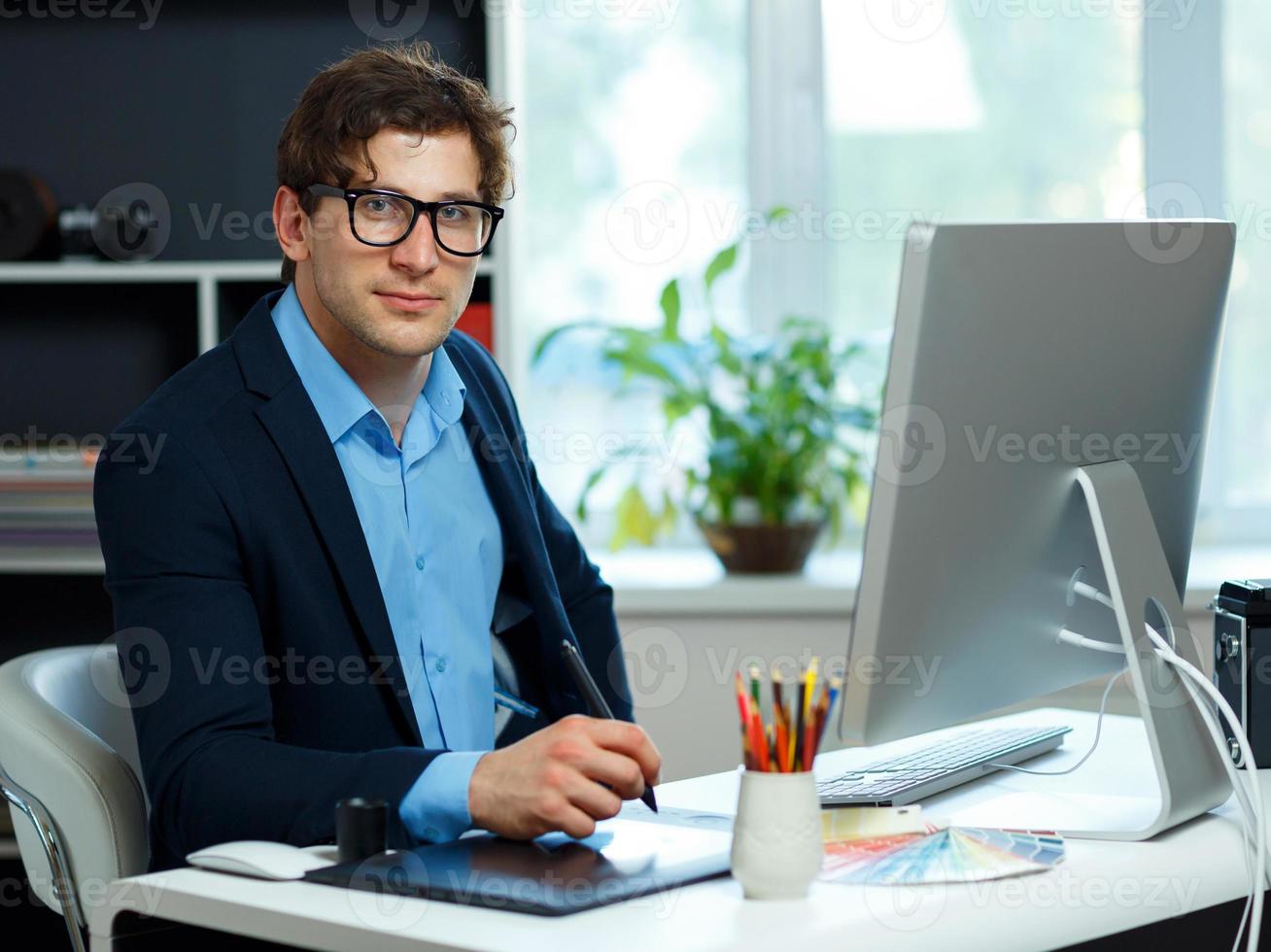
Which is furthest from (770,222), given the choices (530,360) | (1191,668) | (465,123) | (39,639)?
(1191,668)

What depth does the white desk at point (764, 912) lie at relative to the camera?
924 mm

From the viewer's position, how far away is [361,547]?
56.8 inches

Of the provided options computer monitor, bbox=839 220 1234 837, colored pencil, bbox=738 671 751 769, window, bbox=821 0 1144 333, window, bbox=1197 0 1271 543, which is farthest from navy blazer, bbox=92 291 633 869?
window, bbox=1197 0 1271 543

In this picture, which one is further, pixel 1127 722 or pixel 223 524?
pixel 1127 722

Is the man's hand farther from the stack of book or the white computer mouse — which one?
the stack of book

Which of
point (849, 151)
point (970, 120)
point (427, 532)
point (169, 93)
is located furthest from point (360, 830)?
point (970, 120)

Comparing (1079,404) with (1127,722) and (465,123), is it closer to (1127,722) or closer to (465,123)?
(1127,722)

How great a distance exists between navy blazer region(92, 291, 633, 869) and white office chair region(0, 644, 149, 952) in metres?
0.04

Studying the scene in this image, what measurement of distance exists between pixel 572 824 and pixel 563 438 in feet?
6.56

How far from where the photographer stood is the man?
46.9 inches

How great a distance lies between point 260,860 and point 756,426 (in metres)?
1.77

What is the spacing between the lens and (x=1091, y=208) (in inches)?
118

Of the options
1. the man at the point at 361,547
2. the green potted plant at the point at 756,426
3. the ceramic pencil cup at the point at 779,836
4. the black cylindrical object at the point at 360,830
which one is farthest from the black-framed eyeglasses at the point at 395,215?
the green potted plant at the point at 756,426

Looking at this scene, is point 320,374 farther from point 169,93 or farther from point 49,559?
Result: point 169,93
